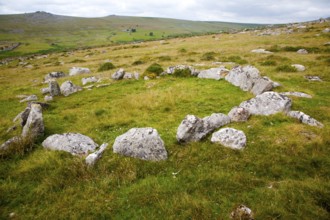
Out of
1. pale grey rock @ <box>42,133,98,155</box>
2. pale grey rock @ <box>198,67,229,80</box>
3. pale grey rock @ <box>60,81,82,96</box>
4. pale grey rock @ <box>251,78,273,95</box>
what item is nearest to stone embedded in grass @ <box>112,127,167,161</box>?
pale grey rock @ <box>42,133,98,155</box>

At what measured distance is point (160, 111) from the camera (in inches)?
551

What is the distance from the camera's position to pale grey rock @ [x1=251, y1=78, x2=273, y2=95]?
1519 cm

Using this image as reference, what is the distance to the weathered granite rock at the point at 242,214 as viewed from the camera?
20.2ft

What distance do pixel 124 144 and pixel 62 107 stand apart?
9200 millimetres

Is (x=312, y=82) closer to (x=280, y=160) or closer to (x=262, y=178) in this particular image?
(x=280, y=160)

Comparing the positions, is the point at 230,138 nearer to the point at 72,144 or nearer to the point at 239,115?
the point at 239,115

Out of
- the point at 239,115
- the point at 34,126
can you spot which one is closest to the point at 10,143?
the point at 34,126

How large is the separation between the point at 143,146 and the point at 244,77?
11468 millimetres

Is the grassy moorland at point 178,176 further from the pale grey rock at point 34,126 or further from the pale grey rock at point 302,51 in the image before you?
the pale grey rock at point 302,51

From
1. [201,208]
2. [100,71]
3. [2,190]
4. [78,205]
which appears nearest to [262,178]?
[201,208]

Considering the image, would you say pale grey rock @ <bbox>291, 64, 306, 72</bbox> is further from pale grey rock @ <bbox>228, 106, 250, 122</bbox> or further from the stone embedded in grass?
the stone embedded in grass

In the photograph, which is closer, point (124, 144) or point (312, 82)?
point (124, 144)

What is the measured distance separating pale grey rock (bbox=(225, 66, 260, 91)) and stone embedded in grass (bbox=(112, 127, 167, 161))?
33.2 feet

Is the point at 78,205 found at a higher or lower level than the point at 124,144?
lower
